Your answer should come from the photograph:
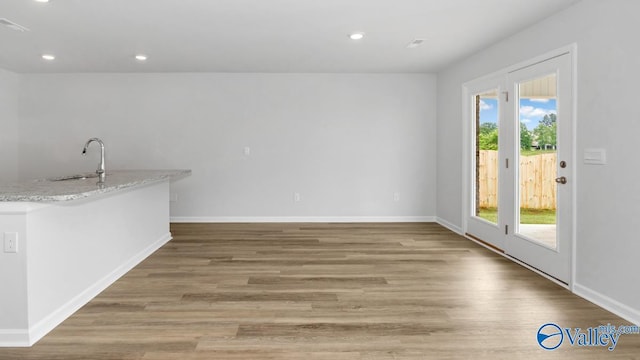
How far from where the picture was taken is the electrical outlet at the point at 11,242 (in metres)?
2.45

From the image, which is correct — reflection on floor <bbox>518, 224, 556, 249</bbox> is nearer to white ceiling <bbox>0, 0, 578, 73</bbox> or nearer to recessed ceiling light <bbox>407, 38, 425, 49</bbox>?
white ceiling <bbox>0, 0, 578, 73</bbox>

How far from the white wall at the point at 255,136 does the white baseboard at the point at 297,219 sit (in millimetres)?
51

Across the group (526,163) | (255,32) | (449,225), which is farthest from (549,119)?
(255,32)

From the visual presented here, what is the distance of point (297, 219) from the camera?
22.0ft

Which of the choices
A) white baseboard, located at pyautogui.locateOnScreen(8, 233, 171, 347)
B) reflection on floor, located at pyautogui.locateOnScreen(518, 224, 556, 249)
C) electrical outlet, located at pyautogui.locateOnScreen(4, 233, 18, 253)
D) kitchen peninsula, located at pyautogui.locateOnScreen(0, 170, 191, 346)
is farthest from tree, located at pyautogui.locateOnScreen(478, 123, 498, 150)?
electrical outlet, located at pyautogui.locateOnScreen(4, 233, 18, 253)

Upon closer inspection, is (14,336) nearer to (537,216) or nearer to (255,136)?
(537,216)

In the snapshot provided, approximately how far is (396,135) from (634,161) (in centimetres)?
405

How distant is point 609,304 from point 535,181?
131 centimetres

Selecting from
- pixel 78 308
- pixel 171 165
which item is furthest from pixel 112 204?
pixel 171 165

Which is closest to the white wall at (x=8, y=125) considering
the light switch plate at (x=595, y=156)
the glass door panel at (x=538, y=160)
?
the glass door panel at (x=538, y=160)

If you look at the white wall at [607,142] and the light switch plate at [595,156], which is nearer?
the white wall at [607,142]

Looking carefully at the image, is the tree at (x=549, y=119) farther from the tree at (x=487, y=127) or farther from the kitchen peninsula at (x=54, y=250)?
the kitchen peninsula at (x=54, y=250)

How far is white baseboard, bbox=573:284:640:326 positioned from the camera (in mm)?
2751

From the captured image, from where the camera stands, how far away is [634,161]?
2779 millimetres
